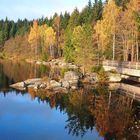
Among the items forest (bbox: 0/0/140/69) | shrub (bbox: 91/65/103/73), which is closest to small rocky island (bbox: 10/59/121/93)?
shrub (bbox: 91/65/103/73)

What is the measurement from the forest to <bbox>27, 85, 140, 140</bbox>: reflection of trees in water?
15.7m

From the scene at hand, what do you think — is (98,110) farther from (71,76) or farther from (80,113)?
(71,76)

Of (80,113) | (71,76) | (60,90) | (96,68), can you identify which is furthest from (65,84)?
(80,113)

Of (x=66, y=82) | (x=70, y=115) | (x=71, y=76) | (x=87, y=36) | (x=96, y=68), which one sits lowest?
(x=70, y=115)

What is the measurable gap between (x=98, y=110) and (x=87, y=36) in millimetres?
26671

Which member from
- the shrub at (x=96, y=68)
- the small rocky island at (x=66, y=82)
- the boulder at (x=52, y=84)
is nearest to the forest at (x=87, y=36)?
the shrub at (x=96, y=68)

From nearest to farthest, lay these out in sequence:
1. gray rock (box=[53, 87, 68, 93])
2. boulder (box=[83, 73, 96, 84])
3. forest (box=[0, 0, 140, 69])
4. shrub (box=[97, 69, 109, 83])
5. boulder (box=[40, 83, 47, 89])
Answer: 1. gray rock (box=[53, 87, 68, 93])
2. boulder (box=[40, 83, 47, 89])
3. boulder (box=[83, 73, 96, 84])
4. shrub (box=[97, 69, 109, 83])
5. forest (box=[0, 0, 140, 69])

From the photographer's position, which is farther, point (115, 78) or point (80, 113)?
point (115, 78)

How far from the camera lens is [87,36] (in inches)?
2191

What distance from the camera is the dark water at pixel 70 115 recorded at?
23.5m

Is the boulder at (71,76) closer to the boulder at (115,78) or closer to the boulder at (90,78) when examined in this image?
the boulder at (90,78)

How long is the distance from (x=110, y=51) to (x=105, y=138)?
144 ft

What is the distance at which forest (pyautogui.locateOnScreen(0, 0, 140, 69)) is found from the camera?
185 feet

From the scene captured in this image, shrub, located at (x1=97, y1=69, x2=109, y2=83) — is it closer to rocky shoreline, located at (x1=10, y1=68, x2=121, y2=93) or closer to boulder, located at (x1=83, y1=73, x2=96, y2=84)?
rocky shoreline, located at (x1=10, y1=68, x2=121, y2=93)
